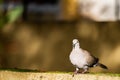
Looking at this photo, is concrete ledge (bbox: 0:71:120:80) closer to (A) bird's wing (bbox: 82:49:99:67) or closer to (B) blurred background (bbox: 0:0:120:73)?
(A) bird's wing (bbox: 82:49:99:67)

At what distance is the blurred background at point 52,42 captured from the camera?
8.76 metres

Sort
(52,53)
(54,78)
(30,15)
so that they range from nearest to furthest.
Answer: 1. (54,78)
2. (52,53)
3. (30,15)

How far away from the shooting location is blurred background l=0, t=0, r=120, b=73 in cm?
876

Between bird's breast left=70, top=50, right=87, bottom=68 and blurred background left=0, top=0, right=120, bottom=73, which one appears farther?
blurred background left=0, top=0, right=120, bottom=73

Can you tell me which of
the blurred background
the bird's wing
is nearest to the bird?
the bird's wing

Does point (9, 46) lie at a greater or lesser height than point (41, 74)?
lesser

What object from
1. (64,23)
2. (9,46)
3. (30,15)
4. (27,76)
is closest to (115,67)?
(64,23)

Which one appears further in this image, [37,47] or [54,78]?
[37,47]

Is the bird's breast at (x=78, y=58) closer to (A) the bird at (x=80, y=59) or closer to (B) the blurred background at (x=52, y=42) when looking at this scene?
(A) the bird at (x=80, y=59)

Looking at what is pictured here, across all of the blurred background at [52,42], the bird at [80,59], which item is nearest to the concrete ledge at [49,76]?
the bird at [80,59]

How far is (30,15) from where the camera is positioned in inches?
642

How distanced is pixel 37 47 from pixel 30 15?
23.5 feet

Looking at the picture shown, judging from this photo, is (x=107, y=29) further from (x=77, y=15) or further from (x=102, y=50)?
(x=77, y=15)

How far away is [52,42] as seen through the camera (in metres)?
9.12
